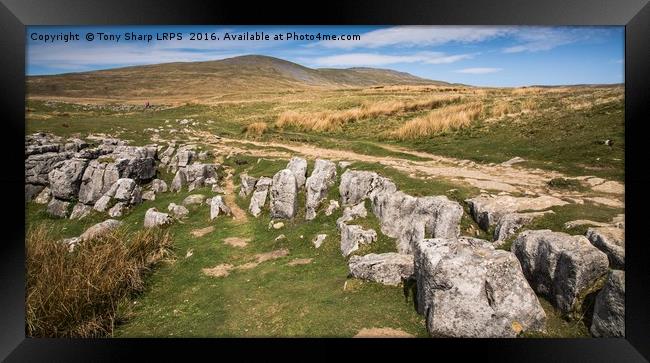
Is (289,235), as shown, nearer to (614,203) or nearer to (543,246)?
(543,246)

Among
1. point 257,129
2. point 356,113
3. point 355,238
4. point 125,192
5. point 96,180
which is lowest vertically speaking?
point 355,238

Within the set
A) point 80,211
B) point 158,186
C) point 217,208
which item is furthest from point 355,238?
point 80,211

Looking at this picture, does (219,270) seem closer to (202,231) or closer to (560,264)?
(202,231)

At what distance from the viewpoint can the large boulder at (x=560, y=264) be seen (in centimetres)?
573

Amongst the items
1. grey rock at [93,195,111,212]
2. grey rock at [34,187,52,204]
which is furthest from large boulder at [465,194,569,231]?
grey rock at [34,187,52,204]

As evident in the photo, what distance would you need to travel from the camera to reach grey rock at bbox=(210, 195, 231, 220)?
11039 millimetres

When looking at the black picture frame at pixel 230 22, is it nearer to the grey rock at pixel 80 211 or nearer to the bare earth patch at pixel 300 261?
the bare earth patch at pixel 300 261

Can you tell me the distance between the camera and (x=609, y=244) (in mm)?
6191

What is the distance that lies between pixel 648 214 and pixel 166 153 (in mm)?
14881

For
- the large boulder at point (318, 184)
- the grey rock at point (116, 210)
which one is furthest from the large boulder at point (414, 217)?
the grey rock at point (116, 210)

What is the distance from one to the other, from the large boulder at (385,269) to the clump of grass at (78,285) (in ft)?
15.0

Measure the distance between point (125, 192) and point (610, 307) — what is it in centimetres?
1249

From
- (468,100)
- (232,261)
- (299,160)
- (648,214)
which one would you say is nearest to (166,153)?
(299,160)

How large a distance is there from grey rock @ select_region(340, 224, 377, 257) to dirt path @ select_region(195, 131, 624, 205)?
91.8 inches
